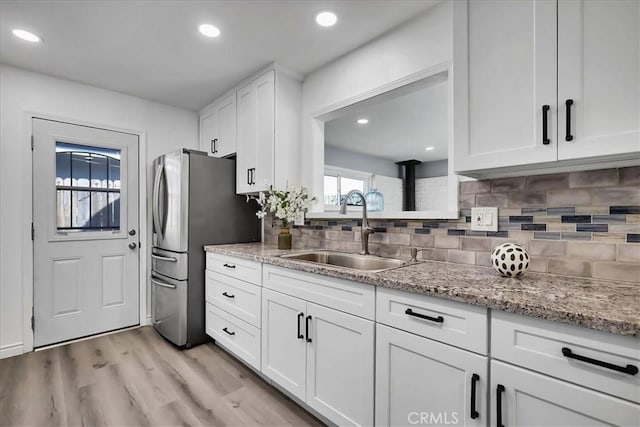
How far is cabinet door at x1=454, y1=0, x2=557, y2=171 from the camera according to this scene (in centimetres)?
116

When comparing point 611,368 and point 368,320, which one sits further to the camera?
point 368,320

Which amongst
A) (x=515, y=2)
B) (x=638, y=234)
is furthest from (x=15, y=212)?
(x=638, y=234)

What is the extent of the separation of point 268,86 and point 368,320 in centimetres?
203

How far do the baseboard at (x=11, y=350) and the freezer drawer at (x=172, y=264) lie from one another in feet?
3.70

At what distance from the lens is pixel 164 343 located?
274 centimetres

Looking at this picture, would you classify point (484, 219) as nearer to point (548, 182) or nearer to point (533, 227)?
point (533, 227)

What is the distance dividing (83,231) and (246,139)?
174 centimetres

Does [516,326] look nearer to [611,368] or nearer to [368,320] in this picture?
[611,368]

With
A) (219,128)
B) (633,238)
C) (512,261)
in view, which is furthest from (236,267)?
(633,238)

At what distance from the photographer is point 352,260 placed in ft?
6.98

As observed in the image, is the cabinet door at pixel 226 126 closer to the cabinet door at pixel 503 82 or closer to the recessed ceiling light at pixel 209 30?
the recessed ceiling light at pixel 209 30

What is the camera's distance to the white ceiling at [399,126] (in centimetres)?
299

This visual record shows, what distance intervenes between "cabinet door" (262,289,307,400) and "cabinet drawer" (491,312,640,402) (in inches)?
39.1

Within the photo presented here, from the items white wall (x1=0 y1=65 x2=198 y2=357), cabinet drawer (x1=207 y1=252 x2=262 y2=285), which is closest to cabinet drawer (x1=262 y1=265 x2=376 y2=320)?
cabinet drawer (x1=207 y1=252 x2=262 y2=285)
